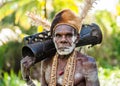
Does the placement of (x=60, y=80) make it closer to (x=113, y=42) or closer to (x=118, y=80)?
(x=118, y=80)

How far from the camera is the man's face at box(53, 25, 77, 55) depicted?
6.09 meters

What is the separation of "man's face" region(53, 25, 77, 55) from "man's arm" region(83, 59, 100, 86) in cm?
22

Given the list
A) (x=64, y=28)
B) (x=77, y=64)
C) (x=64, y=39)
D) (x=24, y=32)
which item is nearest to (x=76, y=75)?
(x=77, y=64)

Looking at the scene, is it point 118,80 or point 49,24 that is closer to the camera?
point 49,24

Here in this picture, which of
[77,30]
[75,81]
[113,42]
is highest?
[77,30]

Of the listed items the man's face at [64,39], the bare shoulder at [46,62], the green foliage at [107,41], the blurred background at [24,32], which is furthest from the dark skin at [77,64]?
the green foliage at [107,41]

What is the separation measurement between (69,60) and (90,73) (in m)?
0.26

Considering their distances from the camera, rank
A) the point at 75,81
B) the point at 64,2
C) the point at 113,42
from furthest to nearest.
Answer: the point at 113,42
the point at 64,2
the point at 75,81

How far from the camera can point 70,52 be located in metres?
6.18

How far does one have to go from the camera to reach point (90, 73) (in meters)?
6.14

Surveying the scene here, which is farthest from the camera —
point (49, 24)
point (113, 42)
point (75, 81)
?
point (113, 42)

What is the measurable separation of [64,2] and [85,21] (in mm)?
9563

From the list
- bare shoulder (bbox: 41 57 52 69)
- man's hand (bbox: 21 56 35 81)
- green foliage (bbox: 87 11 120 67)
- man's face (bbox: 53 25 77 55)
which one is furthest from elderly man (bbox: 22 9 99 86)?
green foliage (bbox: 87 11 120 67)

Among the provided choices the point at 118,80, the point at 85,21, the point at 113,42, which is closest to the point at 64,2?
the point at 118,80
